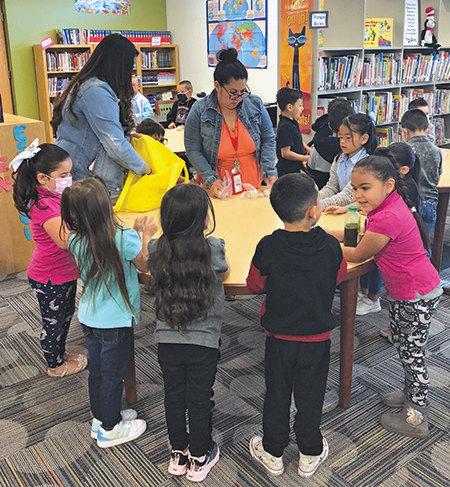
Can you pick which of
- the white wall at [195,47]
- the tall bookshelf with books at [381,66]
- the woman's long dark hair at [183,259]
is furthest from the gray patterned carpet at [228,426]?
the white wall at [195,47]

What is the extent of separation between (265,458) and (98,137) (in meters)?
1.66

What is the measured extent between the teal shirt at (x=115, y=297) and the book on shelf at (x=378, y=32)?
14.9 ft

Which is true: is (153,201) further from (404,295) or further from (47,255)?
(404,295)

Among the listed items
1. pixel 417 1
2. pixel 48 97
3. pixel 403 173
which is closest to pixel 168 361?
pixel 403 173

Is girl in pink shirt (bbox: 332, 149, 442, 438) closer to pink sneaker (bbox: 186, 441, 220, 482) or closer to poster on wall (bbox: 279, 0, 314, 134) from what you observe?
pink sneaker (bbox: 186, 441, 220, 482)

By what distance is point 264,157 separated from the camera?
3.00 metres

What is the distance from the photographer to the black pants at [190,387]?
5.70 feet

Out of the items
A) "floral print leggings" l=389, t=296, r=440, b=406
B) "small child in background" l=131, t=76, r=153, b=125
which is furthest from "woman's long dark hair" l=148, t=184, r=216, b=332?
"small child in background" l=131, t=76, r=153, b=125

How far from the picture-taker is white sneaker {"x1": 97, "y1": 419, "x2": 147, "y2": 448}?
2.04 metres

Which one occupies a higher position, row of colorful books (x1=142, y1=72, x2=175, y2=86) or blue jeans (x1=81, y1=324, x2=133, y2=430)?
row of colorful books (x1=142, y1=72, x2=175, y2=86)

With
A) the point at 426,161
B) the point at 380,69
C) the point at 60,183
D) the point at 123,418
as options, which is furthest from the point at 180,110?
the point at 123,418

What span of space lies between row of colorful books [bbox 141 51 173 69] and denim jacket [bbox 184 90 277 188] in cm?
560

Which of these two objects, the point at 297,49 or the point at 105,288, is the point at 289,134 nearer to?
the point at 297,49

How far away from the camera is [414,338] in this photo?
2027mm
